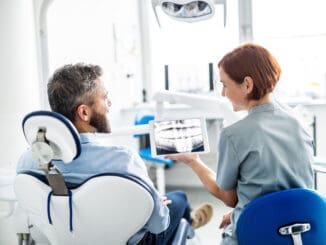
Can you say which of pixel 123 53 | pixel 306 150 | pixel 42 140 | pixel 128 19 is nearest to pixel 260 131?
pixel 306 150

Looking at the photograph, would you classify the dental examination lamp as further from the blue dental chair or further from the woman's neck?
the blue dental chair

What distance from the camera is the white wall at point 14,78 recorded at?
5.91ft

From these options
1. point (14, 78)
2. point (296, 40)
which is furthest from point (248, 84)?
point (296, 40)

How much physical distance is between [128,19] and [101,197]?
285 cm

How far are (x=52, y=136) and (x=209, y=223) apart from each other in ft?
6.53

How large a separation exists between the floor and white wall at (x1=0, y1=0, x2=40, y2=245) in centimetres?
97

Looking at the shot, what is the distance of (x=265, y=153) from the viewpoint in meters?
1.20

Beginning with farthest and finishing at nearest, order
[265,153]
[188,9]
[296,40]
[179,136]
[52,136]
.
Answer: [296,40], [188,9], [179,136], [265,153], [52,136]

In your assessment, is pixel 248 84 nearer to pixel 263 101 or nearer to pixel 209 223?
pixel 263 101

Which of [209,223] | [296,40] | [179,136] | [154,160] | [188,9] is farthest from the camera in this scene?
[296,40]

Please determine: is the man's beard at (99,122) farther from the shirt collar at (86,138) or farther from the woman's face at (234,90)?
the woman's face at (234,90)

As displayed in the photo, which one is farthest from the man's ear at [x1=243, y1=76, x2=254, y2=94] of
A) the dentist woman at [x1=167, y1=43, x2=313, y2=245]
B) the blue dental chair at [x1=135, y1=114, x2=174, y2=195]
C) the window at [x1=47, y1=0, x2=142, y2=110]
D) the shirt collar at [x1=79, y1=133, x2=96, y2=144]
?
the blue dental chair at [x1=135, y1=114, x2=174, y2=195]

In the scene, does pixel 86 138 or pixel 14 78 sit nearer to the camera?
pixel 86 138

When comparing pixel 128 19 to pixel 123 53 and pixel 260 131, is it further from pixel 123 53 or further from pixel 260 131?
pixel 260 131
